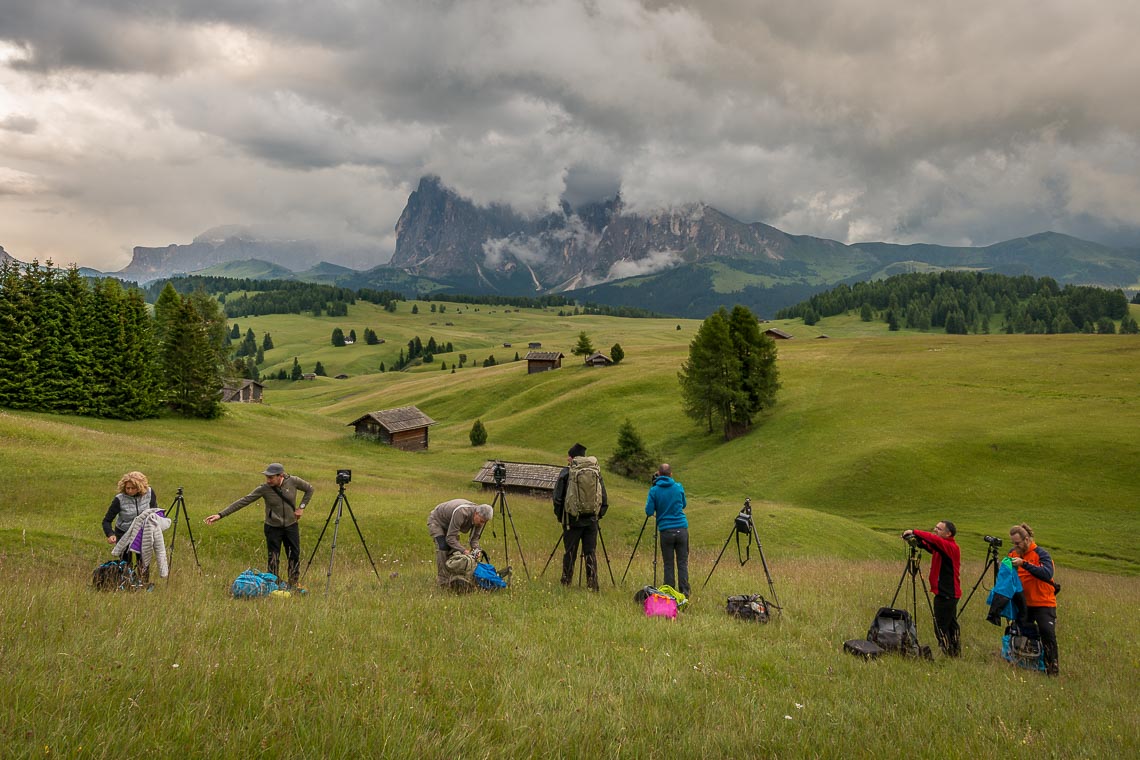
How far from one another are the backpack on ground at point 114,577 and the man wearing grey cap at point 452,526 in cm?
532

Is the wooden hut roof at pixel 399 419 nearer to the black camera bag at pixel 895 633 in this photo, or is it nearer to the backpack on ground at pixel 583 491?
the backpack on ground at pixel 583 491

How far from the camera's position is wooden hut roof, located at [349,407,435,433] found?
60031mm

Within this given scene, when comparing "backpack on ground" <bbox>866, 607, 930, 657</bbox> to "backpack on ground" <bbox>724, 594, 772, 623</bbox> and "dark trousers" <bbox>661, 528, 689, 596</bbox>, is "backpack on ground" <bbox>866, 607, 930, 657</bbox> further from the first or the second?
"dark trousers" <bbox>661, 528, 689, 596</bbox>

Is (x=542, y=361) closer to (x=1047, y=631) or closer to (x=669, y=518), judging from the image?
(x=669, y=518)

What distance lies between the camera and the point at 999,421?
5066 centimetres

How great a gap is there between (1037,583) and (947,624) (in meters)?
1.78

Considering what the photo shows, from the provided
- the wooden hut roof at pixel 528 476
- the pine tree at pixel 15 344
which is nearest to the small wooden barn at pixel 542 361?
the wooden hut roof at pixel 528 476

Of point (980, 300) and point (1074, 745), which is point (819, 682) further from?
point (980, 300)

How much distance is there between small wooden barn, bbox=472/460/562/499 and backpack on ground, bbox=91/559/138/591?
32971 mm

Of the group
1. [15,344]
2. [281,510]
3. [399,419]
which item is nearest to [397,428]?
[399,419]

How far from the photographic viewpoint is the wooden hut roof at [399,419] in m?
60.0

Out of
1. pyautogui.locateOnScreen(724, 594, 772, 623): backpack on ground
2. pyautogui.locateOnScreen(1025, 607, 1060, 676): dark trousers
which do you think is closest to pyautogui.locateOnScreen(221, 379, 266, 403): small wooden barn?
pyautogui.locateOnScreen(724, 594, 772, 623): backpack on ground

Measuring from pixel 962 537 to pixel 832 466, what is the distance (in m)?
13.9

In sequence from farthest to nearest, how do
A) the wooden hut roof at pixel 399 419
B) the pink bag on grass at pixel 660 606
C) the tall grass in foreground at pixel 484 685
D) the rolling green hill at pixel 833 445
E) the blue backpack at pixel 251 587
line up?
1. the wooden hut roof at pixel 399 419
2. the rolling green hill at pixel 833 445
3. the pink bag on grass at pixel 660 606
4. the blue backpack at pixel 251 587
5. the tall grass in foreground at pixel 484 685
